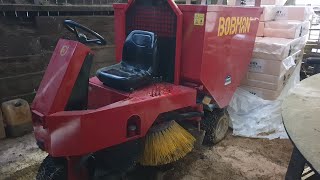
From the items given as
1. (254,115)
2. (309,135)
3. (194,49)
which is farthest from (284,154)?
(309,135)

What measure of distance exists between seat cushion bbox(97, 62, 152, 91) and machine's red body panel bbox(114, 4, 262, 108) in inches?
14.6

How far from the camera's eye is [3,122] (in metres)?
3.07

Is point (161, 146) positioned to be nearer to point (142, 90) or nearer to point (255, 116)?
point (142, 90)

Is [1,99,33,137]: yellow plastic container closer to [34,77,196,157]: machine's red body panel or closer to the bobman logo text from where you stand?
[34,77,196,157]: machine's red body panel

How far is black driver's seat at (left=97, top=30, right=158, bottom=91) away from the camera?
213cm

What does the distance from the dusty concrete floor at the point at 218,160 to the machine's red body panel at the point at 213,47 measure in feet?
1.72

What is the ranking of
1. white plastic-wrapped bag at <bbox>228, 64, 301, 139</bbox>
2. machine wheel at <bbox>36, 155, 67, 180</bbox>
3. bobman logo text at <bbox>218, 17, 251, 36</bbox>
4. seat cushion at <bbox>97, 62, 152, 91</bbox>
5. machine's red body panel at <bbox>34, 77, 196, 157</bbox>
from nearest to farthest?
1. machine's red body panel at <bbox>34, 77, 196, 157</bbox>
2. machine wheel at <bbox>36, 155, 67, 180</bbox>
3. seat cushion at <bbox>97, 62, 152, 91</bbox>
4. bobman logo text at <bbox>218, 17, 251, 36</bbox>
5. white plastic-wrapped bag at <bbox>228, 64, 301, 139</bbox>

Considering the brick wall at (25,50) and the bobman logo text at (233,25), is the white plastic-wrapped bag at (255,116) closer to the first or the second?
the bobman logo text at (233,25)

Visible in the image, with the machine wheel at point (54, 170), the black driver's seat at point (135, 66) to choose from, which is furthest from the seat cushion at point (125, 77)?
the machine wheel at point (54, 170)

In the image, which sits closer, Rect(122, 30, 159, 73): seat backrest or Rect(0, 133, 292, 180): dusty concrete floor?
Rect(122, 30, 159, 73): seat backrest

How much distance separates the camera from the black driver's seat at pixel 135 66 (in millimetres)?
2127

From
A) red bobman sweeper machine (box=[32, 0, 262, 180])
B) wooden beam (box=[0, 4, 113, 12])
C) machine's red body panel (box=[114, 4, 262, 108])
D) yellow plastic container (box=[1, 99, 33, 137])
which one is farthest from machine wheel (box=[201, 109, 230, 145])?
wooden beam (box=[0, 4, 113, 12])

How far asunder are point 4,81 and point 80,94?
166 cm

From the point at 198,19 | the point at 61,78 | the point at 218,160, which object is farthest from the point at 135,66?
the point at 218,160
